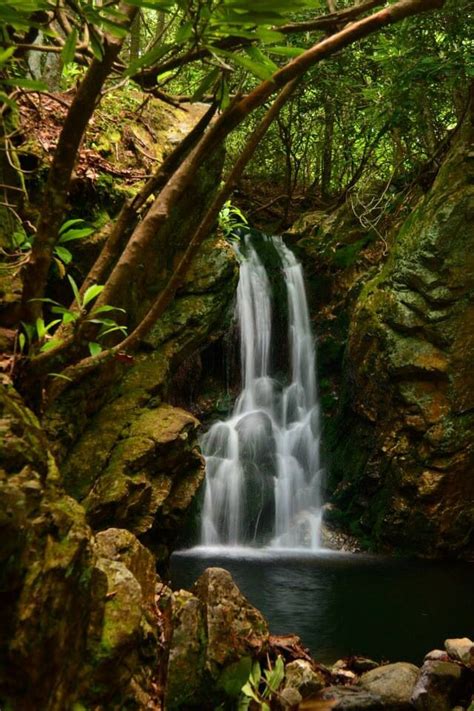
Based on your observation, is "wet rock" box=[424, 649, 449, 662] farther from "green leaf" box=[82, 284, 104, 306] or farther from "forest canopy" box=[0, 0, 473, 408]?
"green leaf" box=[82, 284, 104, 306]

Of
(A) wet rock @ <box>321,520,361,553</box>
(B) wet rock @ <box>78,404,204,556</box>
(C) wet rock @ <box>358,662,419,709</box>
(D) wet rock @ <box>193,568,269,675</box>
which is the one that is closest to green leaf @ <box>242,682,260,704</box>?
(D) wet rock @ <box>193,568,269,675</box>

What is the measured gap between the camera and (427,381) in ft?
27.4

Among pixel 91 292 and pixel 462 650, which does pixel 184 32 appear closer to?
pixel 91 292

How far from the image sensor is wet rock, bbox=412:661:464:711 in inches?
147

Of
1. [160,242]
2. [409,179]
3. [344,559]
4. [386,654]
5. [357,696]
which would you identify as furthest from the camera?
[409,179]

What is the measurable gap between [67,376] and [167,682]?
4.63 feet

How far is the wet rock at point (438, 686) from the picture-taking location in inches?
147

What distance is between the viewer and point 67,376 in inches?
83.9

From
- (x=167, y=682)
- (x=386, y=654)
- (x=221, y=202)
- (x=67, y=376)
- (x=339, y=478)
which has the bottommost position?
(x=386, y=654)

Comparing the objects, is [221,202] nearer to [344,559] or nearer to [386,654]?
[386,654]

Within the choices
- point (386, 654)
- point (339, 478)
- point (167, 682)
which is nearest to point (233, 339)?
point (339, 478)

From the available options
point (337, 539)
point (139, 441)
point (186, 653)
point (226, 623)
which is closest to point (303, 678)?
point (226, 623)

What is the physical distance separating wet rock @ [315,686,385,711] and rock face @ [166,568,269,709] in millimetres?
760

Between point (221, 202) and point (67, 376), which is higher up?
point (221, 202)
